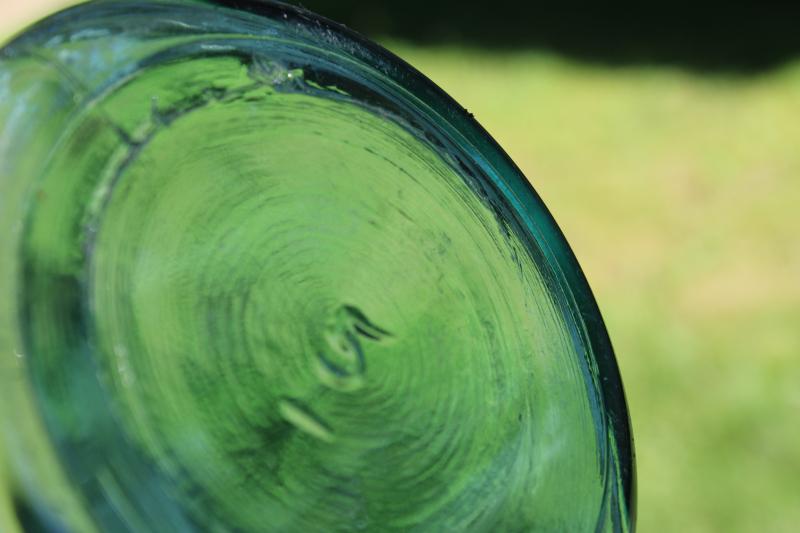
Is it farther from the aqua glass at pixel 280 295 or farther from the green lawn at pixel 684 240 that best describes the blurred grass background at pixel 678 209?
the aqua glass at pixel 280 295

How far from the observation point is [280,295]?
80 cm

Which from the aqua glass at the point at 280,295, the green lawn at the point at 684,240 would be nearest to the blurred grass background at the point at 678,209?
the green lawn at the point at 684,240

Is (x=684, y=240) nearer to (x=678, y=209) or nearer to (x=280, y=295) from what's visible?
(x=678, y=209)

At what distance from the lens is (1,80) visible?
0.72 meters

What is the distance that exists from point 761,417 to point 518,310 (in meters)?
1.46

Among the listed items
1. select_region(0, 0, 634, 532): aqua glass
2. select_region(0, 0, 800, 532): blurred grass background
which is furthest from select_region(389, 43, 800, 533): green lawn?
select_region(0, 0, 634, 532): aqua glass

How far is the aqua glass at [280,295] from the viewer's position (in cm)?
68

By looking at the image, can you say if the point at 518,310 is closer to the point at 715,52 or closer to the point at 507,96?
the point at 507,96

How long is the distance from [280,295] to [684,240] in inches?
74.4

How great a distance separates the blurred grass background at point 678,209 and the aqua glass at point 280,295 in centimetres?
125

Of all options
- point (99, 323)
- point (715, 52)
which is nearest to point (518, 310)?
point (99, 323)

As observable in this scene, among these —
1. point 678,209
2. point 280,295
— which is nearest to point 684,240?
point 678,209

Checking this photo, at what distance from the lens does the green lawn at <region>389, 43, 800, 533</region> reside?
2072mm

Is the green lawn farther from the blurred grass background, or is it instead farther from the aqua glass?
the aqua glass
